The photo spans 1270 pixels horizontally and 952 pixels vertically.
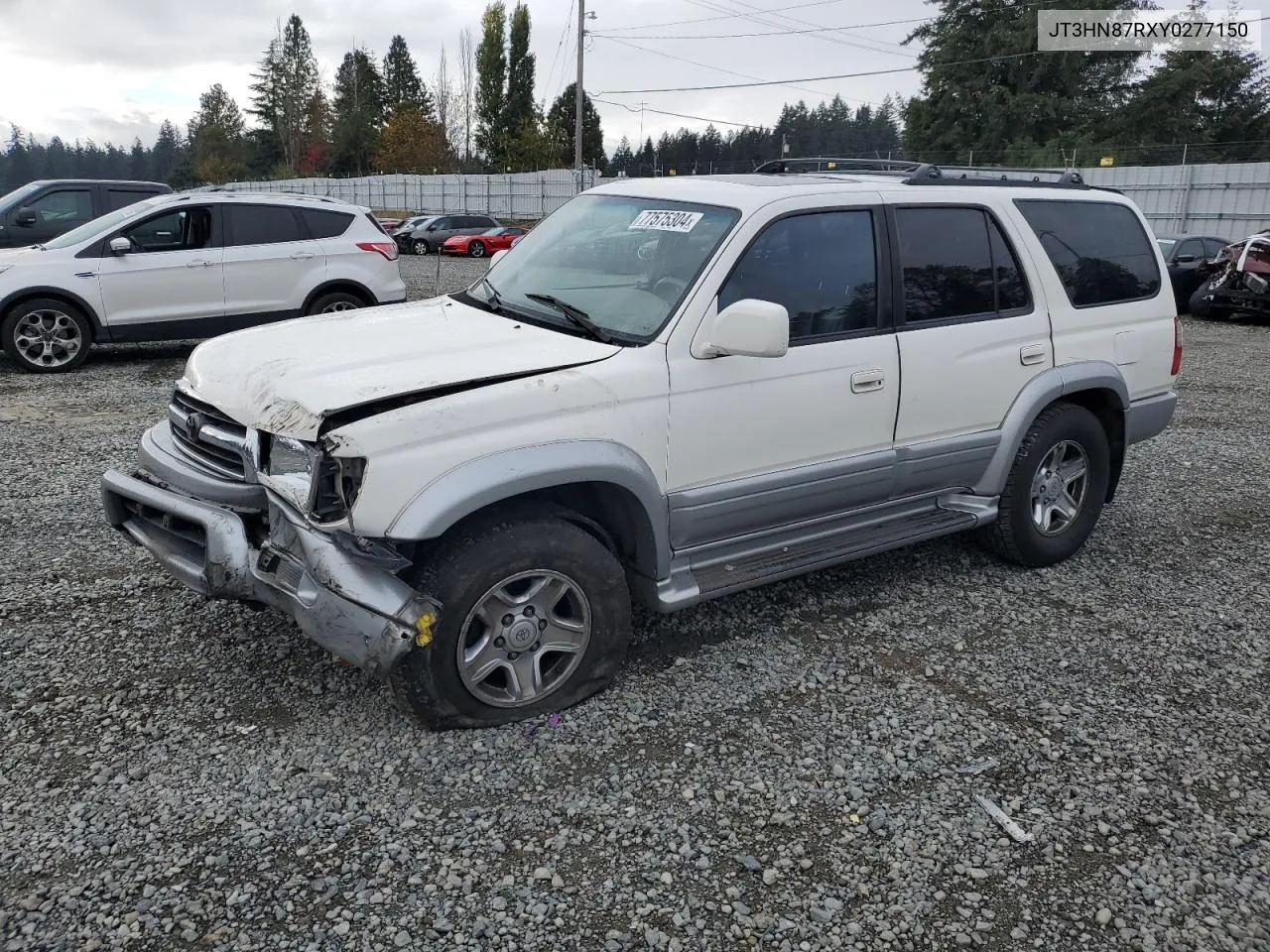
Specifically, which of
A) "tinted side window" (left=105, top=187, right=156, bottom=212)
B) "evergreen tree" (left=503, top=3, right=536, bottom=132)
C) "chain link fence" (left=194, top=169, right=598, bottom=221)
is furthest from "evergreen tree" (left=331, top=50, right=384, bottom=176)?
"tinted side window" (left=105, top=187, right=156, bottom=212)

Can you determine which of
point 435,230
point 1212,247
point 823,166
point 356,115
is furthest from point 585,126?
point 823,166

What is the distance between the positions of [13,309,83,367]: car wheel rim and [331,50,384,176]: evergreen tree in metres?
71.9

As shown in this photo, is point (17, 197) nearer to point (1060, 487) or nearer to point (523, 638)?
point (523, 638)

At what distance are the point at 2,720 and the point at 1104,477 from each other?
5058 millimetres

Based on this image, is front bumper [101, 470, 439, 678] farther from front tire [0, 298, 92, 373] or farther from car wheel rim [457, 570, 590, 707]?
front tire [0, 298, 92, 373]

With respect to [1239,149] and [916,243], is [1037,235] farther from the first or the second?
[1239,149]

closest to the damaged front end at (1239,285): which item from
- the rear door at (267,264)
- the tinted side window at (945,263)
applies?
the tinted side window at (945,263)

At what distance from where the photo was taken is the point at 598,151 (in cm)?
7725

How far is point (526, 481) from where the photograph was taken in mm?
3221

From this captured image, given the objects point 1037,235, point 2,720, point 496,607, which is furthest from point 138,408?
point 1037,235

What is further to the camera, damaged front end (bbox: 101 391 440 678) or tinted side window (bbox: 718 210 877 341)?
tinted side window (bbox: 718 210 877 341)

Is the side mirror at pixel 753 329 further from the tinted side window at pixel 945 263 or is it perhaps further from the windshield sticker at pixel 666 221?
the tinted side window at pixel 945 263

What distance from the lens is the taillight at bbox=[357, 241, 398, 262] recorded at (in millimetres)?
10641

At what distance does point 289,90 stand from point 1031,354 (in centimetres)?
8950
